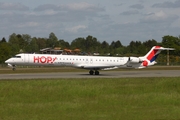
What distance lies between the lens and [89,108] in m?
14.0

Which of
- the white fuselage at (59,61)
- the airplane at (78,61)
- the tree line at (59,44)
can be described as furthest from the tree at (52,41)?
the white fuselage at (59,61)

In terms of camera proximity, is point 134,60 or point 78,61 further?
point 134,60

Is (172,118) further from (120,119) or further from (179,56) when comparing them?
(179,56)

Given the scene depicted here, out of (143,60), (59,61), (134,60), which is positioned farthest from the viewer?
(143,60)

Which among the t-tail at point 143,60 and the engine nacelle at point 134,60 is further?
the t-tail at point 143,60

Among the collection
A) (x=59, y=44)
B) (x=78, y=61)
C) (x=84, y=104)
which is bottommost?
(x=84, y=104)

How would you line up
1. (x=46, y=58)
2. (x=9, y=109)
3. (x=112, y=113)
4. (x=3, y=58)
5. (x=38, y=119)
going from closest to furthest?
(x=38, y=119)
(x=112, y=113)
(x=9, y=109)
(x=46, y=58)
(x=3, y=58)

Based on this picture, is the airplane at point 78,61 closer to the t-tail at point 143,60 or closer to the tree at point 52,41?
the t-tail at point 143,60

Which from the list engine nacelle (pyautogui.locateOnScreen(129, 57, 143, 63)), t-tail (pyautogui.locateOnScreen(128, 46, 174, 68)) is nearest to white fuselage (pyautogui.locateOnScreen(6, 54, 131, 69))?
engine nacelle (pyautogui.locateOnScreen(129, 57, 143, 63))

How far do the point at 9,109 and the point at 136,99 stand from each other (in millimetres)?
6009

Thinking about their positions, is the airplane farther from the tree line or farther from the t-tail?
the tree line

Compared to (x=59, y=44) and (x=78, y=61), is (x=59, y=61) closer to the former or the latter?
(x=78, y=61)

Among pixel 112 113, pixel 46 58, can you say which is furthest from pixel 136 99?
pixel 46 58

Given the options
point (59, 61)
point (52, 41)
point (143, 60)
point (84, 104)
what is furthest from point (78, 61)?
point (52, 41)
